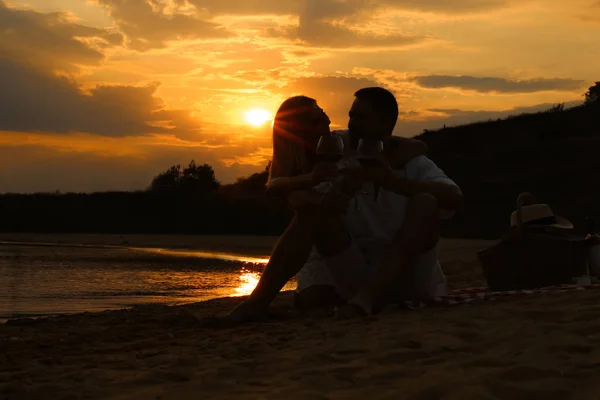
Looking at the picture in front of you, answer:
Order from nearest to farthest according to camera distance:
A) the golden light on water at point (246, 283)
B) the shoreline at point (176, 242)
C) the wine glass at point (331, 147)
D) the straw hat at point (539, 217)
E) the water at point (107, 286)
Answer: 1. the wine glass at point (331, 147)
2. the straw hat at point (539, 217)
3. the water at point (107, 286)
4. the golden light on water at point (246, 283)
5. the shoreline at point (176, 242)

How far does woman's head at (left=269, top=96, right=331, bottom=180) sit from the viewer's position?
402 centimetres

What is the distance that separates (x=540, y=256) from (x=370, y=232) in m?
1.79

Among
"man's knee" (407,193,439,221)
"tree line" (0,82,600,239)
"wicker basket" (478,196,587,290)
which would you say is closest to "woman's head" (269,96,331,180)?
"man's knee" (407,193,439,221)

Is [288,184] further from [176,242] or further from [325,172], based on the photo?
[176,242]

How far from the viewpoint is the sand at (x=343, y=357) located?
246cm

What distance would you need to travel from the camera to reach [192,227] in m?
34.2

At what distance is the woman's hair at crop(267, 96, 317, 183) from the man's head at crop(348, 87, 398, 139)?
331 millimetres

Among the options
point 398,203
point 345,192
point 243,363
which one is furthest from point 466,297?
point 243,363

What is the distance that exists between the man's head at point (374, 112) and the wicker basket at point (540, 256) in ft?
5.71

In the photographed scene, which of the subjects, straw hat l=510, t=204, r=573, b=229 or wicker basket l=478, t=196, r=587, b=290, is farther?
straw hat l=510, t=204, r=573, b=229

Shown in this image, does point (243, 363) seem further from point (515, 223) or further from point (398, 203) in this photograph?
point (515, 223)

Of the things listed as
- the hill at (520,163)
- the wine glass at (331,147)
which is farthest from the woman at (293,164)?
the hill at (520,163)

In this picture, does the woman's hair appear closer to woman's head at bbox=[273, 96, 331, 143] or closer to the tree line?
woman's head at bbox=[273, 96, 331, 143]

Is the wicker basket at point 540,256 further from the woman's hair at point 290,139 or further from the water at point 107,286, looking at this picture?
the water at point 107,286
